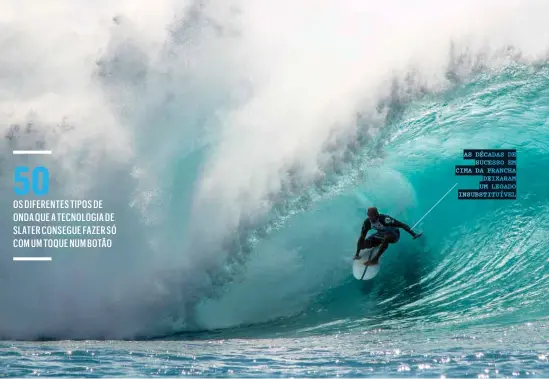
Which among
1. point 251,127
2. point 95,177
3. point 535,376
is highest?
point 251,127

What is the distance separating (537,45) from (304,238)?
13.5 ft

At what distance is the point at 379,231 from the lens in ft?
28.7

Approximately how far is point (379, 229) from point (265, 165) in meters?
1.61

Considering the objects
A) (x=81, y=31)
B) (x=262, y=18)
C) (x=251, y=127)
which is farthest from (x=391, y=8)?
(x=81, y=31)

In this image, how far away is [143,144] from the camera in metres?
9.06

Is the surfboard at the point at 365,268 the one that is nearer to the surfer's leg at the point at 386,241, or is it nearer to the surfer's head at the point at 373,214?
the surfer's leg at the point at 386,241

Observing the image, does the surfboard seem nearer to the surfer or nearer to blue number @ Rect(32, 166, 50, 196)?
the surfer

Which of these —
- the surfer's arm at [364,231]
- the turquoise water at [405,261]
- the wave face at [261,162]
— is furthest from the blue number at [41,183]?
the surfer's arm at [364,231]

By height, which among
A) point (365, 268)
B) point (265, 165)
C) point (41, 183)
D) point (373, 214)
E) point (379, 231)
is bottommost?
point (365, 268)

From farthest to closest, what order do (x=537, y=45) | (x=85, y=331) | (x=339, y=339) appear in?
(x=537, y=45) < (x=85, y=331) < (x=339, y=339)

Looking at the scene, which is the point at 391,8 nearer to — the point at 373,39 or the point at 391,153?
the point at 373,39

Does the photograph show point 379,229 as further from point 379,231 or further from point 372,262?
point 372,262

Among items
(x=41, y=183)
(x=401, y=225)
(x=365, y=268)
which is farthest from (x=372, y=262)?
(x=41, y=183)

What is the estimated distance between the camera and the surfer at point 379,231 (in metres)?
8.69
